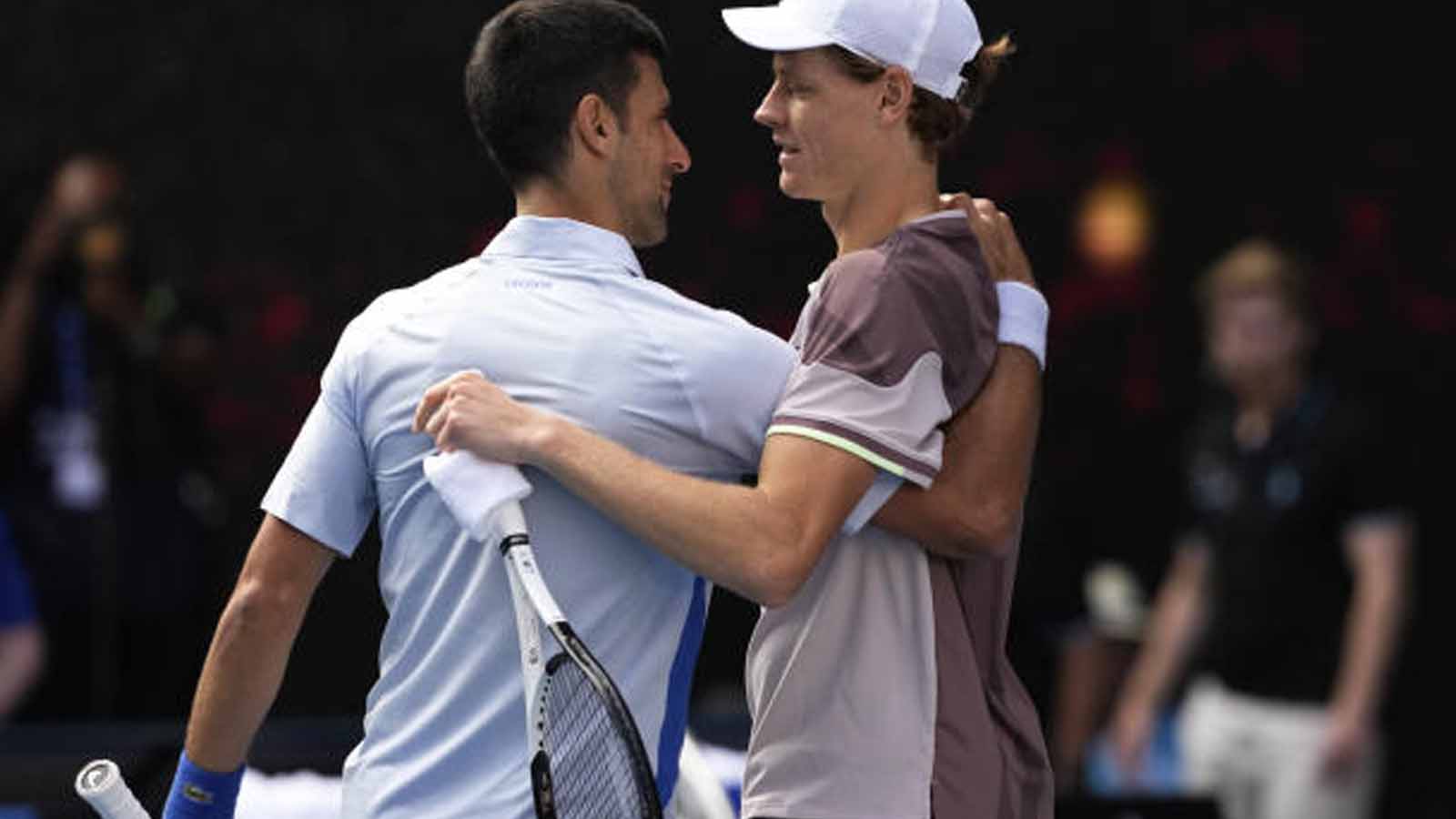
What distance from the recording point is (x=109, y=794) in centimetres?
318

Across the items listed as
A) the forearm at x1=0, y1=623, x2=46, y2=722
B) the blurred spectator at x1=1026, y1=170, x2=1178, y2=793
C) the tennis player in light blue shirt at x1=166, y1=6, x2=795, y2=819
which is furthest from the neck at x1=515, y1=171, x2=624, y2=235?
the blurred spectator at x1=1026, y1=170, x2=1178, y2=793

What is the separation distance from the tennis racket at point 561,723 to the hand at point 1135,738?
436cm

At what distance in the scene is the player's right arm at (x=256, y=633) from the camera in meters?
3.18

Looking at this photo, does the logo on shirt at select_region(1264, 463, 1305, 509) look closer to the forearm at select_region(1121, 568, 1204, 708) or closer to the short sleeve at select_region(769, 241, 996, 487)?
the forearm at select_region(1121, 568, 1204, 708)

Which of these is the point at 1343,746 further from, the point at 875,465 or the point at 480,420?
the point at 480,420

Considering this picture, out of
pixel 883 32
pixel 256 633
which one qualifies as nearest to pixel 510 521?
pixel 256 633

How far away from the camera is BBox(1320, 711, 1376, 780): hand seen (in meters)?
6.75

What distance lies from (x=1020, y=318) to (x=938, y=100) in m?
0.26

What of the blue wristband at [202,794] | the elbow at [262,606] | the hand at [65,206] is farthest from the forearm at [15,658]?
the elbow at [262,606]

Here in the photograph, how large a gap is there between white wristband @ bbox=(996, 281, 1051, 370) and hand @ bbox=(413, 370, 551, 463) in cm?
56

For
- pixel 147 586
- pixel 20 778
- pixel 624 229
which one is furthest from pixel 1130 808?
pixel 147 586

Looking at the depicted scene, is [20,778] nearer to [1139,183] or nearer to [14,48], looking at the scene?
[14,48]

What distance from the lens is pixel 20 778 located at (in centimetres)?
498

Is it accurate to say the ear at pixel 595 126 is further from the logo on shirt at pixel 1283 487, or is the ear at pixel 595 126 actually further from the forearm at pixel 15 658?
the logo on shirt at pixel 1283 487
